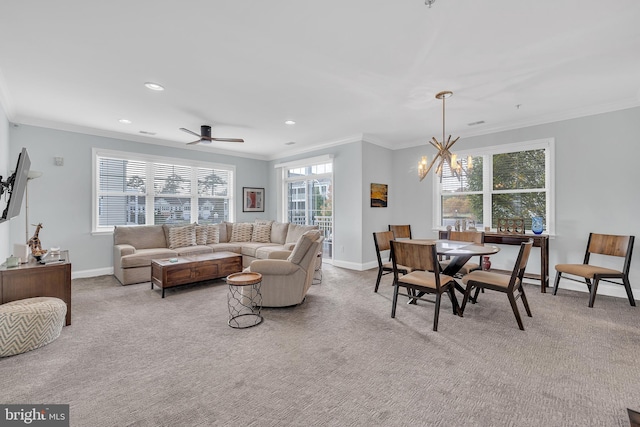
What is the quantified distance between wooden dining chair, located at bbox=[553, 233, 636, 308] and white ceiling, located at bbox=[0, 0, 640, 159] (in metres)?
1.79

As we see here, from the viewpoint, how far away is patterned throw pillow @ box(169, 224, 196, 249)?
5.51 meters

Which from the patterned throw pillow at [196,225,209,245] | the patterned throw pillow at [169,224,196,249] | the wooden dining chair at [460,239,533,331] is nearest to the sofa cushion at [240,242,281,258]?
the patterned throw pillow at [196,225,209,245]

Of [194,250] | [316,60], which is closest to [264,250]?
[194,250]

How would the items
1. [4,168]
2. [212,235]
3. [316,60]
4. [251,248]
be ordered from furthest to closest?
[212,235], [251,248], [4,168], [316,60]

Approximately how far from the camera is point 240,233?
21.5 feet

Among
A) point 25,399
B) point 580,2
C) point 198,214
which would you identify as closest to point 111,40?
point 25,399

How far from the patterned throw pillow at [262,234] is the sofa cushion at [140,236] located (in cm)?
175

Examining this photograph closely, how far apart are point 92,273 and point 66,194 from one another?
1.41 metres

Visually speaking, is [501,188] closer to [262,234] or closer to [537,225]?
[537,225]

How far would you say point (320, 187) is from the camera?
6.72 m

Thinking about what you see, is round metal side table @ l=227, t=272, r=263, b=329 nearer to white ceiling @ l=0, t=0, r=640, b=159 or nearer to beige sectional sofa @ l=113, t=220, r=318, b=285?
beige sectional sofa @ l=113, t=220, r=318, b=285

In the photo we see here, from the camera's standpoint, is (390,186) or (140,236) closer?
(140,236)

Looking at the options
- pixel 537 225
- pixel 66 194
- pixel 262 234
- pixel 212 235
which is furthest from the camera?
pixel 262 234

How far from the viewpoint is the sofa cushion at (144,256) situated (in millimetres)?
4639
